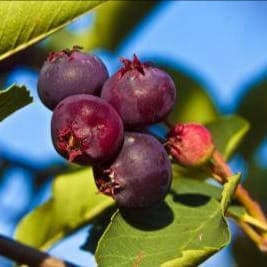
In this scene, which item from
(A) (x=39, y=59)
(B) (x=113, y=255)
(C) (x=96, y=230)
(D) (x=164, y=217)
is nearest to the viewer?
(B) (x=113, y=255)

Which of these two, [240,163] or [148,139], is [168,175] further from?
[240,163]

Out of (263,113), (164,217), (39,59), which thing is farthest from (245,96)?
(164,217)

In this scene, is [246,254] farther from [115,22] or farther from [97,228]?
[115,22]

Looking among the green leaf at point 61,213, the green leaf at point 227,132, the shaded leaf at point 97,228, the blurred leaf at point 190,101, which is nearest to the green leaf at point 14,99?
the shaded leaf at point 97,228

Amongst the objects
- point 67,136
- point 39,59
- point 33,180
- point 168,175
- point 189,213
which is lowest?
point 33,180

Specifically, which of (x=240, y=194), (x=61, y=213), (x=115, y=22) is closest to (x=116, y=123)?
(x=240, y=194)

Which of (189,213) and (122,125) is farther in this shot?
(189,213)

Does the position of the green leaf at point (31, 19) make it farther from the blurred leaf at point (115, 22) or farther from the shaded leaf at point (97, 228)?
the blurred leaf at point (115, 22)

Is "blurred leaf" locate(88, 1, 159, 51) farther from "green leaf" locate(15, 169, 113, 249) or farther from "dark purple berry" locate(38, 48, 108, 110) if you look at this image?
"dark purple berry" locate(38, 48, 108, 110)
